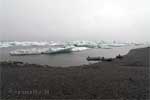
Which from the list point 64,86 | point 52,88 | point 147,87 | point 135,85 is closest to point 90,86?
point 64,86

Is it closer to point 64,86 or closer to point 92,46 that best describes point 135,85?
point 64,86

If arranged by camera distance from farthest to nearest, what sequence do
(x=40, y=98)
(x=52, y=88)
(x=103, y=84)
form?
(x=103, y=84)
(x=52, y=88)
(x=40, y=98)

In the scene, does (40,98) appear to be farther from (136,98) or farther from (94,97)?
(136,98)

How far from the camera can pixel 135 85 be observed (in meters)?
3.65

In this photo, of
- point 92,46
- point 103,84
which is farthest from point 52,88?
point 92,46

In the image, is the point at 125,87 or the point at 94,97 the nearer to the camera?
the point at 94,97

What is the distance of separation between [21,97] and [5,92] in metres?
0.56

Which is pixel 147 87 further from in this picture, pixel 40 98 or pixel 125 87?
pixel 40 98

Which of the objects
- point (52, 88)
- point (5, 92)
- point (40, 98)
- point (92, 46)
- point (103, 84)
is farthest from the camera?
point (92, 46)

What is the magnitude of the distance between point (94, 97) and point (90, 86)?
725 mm

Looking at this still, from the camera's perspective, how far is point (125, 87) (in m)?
3.45

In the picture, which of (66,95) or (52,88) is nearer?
(66,95)

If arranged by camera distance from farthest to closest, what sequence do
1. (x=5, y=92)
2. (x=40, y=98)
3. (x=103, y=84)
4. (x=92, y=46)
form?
(x=92, y=46), (x=103, y=84), (x=5, y=92), (x=40, y=98)

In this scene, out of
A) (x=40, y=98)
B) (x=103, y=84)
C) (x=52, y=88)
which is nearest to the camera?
(x=40, y=98)
